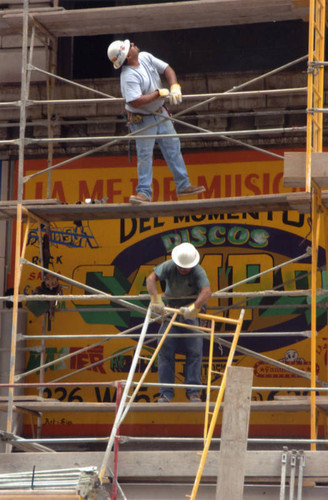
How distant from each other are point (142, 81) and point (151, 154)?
82cm

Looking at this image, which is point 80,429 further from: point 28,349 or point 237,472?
point 237,472

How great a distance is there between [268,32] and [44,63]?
9.65 feet

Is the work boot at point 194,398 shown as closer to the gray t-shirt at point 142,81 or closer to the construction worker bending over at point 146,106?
the construction worker bending over at point 146,106

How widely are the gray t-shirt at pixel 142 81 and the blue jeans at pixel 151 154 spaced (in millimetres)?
161

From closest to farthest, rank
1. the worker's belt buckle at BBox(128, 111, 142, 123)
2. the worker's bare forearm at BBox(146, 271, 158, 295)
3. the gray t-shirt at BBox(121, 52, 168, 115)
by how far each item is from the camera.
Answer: the worker's bare forearm at BBox(146, 271, 158, 295) < the gray t-shirt at BBox(121, 52, 168, 115) < the worker's belt buckle at BBox(128, 111, 142, 123)

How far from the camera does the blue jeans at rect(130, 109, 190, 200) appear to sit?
1203 cm

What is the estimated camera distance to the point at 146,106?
39.5 ft

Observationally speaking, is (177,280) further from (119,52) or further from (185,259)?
(119,52)

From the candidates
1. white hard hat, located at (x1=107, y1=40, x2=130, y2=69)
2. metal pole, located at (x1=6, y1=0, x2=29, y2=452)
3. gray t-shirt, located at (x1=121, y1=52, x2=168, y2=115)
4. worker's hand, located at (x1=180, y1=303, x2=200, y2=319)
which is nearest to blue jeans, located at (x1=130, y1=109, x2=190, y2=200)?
gray t-shirt, located at (x1=121, y1=52, x2=168, y2=115)

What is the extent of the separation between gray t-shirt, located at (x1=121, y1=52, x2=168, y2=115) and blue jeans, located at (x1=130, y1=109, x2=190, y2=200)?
161mm

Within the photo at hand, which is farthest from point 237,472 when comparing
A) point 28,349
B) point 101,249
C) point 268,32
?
point 268,32

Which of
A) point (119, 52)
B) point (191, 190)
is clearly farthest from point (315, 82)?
point (119, 52)

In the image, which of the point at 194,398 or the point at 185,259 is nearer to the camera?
the point at 185,259

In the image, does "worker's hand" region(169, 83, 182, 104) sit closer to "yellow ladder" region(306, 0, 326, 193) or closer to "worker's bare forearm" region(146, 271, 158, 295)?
"yellow ladder" region(306, 0, 326, 193)
